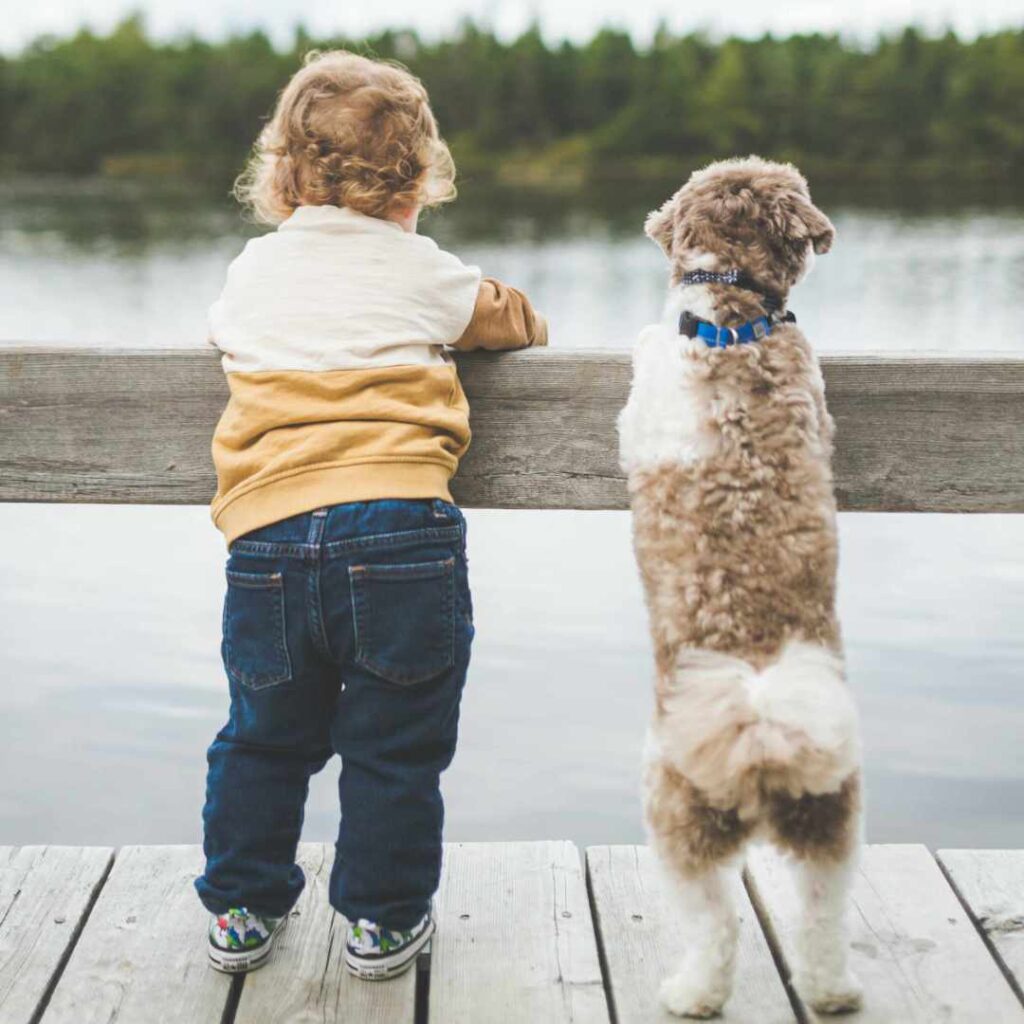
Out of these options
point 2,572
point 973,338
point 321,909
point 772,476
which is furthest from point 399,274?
point 973,338

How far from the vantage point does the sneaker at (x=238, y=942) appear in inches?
102

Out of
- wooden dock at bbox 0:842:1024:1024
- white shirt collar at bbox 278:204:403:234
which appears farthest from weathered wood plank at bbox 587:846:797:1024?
white shirt collar at bbox 278:204:403:234

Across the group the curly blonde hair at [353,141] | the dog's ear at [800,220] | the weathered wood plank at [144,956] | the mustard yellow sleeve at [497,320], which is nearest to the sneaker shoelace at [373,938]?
the weathered wood plank at [144,956]

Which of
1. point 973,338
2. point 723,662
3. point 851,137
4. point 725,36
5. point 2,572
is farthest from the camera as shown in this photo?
point 725,36

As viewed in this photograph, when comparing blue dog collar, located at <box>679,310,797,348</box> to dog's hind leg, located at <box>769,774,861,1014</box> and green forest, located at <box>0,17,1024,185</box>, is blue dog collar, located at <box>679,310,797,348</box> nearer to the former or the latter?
dog's hind leg, located at <box>769,774,861,1014</box>

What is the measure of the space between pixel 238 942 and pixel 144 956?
203 millimetres

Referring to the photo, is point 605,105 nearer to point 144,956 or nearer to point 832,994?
point 144,956

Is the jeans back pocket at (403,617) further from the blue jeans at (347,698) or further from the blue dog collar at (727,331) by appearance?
the blue dog collar at (727,331)

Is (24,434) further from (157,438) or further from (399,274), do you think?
Result: (399,274)

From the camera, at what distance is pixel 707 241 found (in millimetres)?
2434

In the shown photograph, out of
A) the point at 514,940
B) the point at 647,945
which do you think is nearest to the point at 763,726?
the point at 647,945

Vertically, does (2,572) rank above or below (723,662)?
below

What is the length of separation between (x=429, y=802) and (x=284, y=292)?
38.9 inches

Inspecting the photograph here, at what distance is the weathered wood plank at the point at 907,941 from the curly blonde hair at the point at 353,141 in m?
1.52
